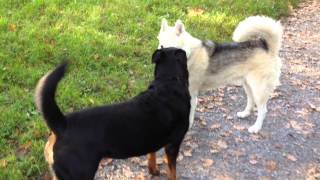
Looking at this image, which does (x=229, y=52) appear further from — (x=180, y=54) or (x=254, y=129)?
(x=180, y=54)

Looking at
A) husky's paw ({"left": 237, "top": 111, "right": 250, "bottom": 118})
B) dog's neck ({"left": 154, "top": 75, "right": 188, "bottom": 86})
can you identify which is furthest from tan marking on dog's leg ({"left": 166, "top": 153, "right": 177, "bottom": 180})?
husky's paw ({"left": 237, "top": 111, "right": 250, "bottom": 118})

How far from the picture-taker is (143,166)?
4824 millimetres

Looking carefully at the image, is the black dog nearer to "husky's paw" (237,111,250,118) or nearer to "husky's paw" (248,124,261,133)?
"husky's paw" (248,124,261,133)

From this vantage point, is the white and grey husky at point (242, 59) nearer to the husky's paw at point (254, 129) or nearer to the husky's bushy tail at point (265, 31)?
the husky's bushy tail at point (265, 31)

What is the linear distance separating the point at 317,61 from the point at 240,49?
3308 millimetres

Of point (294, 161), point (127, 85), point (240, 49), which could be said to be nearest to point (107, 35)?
point (127, 85)

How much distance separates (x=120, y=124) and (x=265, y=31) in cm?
245

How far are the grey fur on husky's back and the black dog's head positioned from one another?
3.61 ft

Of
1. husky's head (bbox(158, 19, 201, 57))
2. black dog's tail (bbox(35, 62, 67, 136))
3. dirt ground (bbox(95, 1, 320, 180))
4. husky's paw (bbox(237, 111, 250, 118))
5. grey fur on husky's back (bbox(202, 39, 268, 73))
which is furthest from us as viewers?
husky's paw (bbox(237, 111, 250, 118))

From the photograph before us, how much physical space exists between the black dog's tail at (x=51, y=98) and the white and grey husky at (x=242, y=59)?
2099 mm

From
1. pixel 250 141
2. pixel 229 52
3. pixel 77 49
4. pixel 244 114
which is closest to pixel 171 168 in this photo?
pixel 250 141

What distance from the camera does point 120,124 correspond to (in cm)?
358

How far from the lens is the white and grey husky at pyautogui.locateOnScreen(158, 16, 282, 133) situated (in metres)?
5.17

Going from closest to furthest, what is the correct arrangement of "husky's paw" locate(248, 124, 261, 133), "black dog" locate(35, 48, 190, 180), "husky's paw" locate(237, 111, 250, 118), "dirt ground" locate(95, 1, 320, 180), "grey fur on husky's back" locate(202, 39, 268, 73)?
"black dog" locate(35, 48, 190, 180)
"dirt ground" locate(95, 1, 320, 180)
"grey fur on husky's back" locate(202, 39, 268, 73)
"husky's paw" locate(248, 124, 261, 133)
"husky's paw" locate(237, 111, 250, 118)
